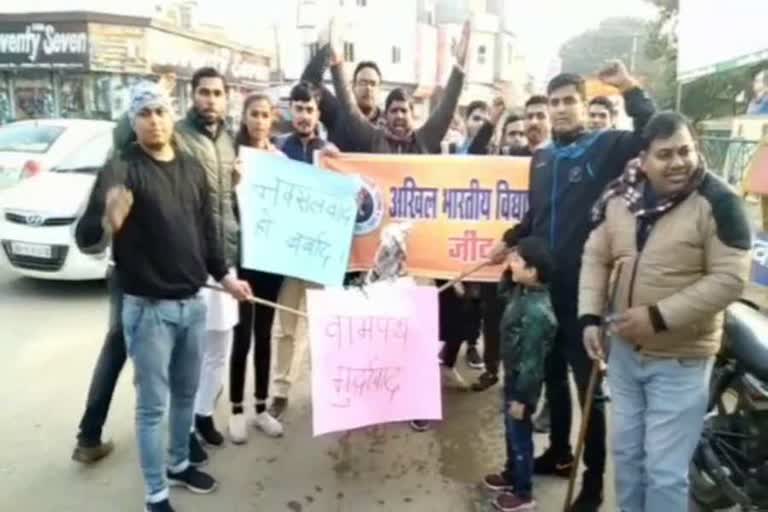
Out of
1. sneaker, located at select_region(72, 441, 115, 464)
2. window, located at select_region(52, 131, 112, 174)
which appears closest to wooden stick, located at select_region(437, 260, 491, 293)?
sneaker, located at select_region(72, 441, 115, 464)

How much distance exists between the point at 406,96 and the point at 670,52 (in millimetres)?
27526

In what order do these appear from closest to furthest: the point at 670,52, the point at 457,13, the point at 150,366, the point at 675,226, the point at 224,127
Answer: the point at 675,226 < the point at 150,366 < the point at 224,127 < the point at 670,52 < the point at 457,13

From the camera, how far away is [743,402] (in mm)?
2949

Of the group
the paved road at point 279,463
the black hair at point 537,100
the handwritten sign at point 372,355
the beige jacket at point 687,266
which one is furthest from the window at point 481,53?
the beige jacket at point 687,266

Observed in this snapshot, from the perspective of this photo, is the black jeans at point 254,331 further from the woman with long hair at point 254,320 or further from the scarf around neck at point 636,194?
the scarf around neck at point 636,194

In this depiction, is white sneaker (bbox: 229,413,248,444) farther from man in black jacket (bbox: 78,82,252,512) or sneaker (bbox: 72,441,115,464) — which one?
man in black jacket (bbox: 78,82,252,512)

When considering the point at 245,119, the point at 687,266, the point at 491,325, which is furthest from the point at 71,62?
the point at 687,266

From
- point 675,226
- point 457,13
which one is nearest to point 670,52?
point 457,13

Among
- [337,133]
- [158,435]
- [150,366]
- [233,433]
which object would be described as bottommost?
[233,433]

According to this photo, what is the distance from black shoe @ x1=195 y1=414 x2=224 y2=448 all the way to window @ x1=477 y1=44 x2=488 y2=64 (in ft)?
174

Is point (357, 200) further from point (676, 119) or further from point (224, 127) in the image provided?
point (676, 119)

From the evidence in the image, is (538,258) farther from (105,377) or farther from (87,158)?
(87,158)

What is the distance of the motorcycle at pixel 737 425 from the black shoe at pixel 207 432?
233cm

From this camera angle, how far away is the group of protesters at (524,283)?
252cm
